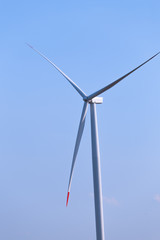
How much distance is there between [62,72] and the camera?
30.8m

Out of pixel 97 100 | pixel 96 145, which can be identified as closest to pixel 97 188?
pixel 96 145

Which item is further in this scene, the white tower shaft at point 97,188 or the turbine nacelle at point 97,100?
the turbine nacelle at point 97,100

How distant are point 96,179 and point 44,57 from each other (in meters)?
12.0

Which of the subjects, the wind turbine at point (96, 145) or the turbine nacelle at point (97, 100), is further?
the turbine nacelle at point (97, 100)

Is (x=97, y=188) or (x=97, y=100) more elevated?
(x=97, y=100)

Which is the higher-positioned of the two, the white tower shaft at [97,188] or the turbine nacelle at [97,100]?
the turbine nacelle at [97,100]

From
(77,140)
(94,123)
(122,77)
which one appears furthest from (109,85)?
(77,140)

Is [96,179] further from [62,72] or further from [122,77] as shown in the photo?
[62,72]

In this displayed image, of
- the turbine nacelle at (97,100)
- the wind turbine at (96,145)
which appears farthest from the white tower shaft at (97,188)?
the turbine nacelle at (97,100)

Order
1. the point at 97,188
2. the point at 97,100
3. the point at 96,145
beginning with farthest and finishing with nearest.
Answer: the point at 97,100 < the point at 96,145 < the point at 97,188

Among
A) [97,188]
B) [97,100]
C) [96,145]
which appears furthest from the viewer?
[97,100]

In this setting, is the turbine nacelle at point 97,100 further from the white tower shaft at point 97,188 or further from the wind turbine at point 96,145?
the white tower shaft at point 97,188

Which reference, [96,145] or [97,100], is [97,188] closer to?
[96,145]

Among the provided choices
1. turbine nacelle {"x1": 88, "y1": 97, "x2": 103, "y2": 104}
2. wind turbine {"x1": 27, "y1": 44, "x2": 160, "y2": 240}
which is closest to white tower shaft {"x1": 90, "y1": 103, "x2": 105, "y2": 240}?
wind turbine {"x1": 27, "y1": 44, "x2": 160, "y2": 240}
